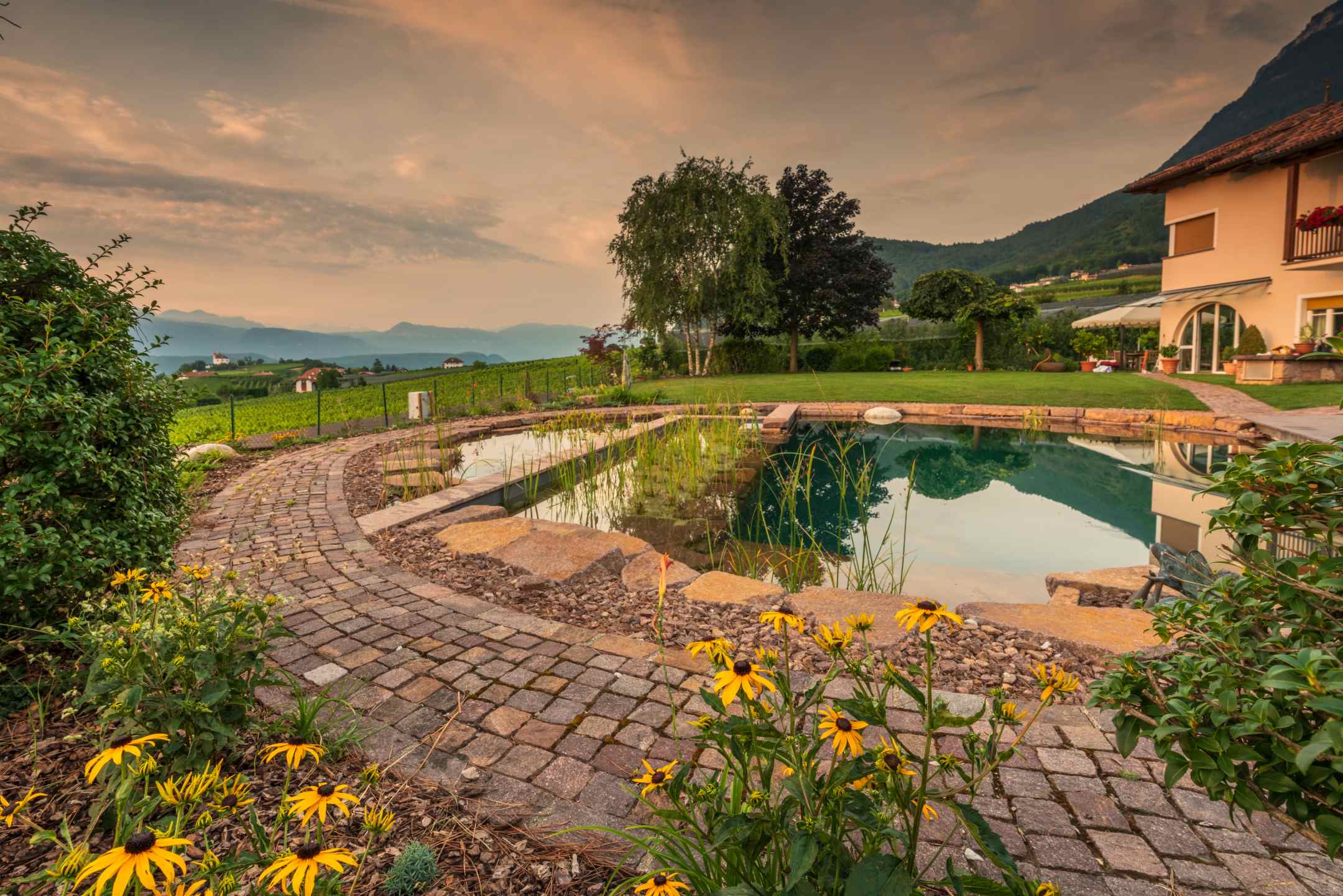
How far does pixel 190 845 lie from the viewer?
133 centimetres

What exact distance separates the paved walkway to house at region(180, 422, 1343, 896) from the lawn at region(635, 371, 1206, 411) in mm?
6659

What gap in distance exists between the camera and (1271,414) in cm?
825

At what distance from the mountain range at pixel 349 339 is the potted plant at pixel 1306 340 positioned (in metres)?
92.0

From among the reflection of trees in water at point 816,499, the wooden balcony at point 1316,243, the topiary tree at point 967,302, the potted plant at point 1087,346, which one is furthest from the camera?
the potted plant at point 1087,346

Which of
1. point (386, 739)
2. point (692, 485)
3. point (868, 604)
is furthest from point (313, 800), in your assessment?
point (692, 485)

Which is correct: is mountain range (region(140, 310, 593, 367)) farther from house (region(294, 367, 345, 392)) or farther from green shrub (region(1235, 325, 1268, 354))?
green shrub (region(1235, 325, 1268, 354))

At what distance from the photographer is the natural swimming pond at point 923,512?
382 cm

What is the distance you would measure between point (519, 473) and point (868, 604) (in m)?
3.84

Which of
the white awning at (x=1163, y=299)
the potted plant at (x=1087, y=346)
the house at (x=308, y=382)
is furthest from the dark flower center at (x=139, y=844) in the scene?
the potted plant at (x=1087, y=346)

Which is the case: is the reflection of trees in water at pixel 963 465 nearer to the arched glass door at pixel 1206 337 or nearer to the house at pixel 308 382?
the arched glass door at pixel 1206 337

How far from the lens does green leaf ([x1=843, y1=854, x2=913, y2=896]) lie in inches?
30.0

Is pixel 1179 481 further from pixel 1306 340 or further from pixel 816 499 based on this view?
pixel 1306 340

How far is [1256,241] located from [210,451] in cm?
1961

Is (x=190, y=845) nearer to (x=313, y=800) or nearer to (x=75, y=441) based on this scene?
(x=313, y=800)
